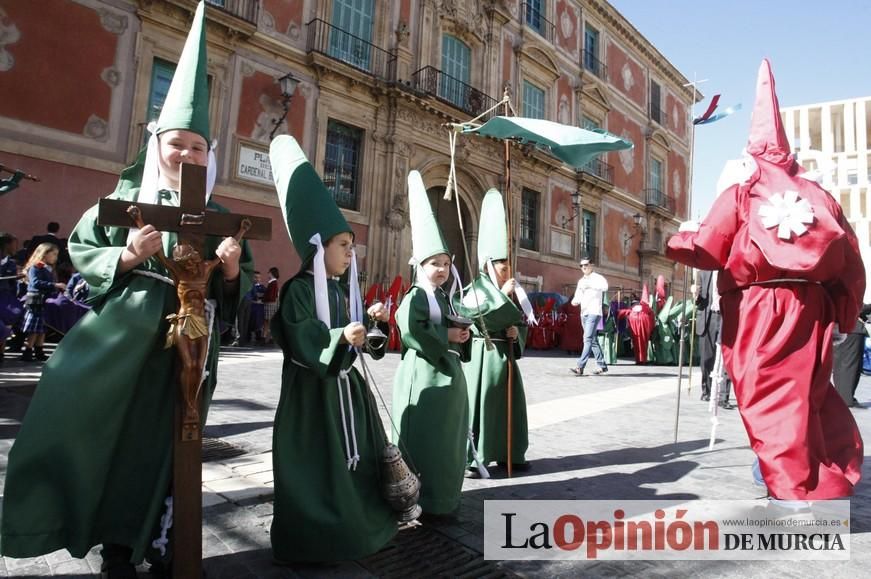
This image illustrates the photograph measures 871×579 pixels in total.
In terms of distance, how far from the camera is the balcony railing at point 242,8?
41.3ft

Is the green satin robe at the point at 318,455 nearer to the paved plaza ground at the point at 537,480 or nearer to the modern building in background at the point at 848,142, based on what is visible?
the paved plaza ground at the point at 537,480

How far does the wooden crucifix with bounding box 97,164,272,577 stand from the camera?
184cm

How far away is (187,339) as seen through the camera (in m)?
1.87

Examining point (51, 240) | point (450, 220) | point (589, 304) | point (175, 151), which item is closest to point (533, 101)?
point (450, 220)

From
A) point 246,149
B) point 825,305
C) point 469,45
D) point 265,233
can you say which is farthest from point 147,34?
point 825,305

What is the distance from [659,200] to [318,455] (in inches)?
1145

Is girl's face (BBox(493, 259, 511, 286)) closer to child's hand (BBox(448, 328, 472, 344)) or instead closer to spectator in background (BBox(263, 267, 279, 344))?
child's hand (BBox(448, 328, 472, 344))

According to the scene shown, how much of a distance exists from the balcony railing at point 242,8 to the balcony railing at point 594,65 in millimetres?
15062

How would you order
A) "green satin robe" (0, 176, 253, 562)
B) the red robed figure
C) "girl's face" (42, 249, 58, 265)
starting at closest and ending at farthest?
"green satin robe" (0, 176, 253, 562) < the red robed figure < "girl's face" (42, 249, 58, 265)

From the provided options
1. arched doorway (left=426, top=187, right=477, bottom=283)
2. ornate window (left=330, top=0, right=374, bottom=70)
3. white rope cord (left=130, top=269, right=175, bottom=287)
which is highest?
ornate window (left=330, top=0, right=374, bottom=70)

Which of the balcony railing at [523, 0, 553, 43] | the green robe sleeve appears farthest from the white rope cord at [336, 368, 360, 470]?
the balcony railing at [523, 0, 553, 43]

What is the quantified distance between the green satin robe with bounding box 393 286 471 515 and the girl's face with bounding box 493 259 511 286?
1135 mm

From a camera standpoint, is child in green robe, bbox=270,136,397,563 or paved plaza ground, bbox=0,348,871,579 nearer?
child in green robe, bbox=270,136,397,563

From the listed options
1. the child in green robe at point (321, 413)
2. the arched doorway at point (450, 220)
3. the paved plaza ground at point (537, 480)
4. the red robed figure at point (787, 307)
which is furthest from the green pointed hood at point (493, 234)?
the arched doorway at point (450, 220)
